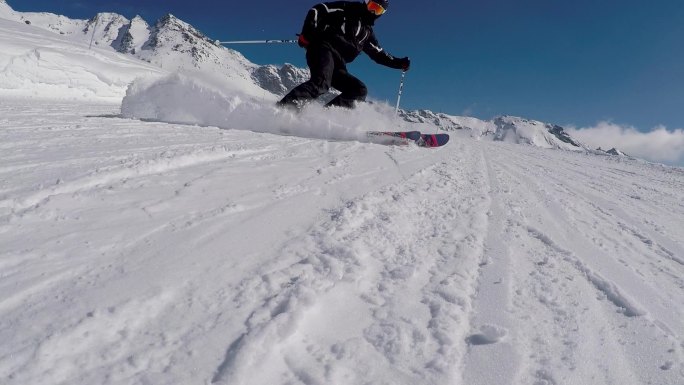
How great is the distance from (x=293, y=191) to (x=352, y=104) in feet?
13.2

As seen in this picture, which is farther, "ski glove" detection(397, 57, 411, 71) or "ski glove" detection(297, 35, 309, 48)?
"ski glove" detection(397, 57, 411, 71)

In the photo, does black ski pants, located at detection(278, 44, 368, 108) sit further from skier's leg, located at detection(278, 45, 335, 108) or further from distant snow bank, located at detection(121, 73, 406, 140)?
distant snow bank, located at detection(121, 73, 406, 140)

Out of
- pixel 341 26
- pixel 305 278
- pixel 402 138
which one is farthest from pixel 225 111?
pixel 305 278

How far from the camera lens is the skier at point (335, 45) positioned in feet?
18.5

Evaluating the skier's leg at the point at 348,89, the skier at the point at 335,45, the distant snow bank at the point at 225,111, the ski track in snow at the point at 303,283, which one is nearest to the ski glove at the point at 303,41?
the skier at the point at 335,45

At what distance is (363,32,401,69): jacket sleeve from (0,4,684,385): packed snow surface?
4.10 m

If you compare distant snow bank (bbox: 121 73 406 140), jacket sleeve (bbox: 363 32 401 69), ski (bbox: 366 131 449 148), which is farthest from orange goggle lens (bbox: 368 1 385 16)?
ski (bbox: 366 131 449 148)

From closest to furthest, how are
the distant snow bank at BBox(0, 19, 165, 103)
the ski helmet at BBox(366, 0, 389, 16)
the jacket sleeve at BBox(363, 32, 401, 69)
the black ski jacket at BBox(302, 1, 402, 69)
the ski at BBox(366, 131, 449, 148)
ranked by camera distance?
the ski at BBox(366, 131, 449, 148) < the black ski jacket at BBox(302, 1, 402, 69) < the ski helmet at BBox(366, 0, 389, 16) < the jacket sleeve at BBox(363, 32, 401, 69) < the distant snow bank at BBox(0, 19, 165, 103)

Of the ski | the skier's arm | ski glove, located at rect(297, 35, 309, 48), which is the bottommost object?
the ski

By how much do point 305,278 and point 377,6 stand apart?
5.53 m

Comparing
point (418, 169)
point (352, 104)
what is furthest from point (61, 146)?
point (352, 104)

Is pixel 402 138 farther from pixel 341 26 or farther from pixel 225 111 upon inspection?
pixel 225 111

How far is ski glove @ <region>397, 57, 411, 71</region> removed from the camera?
6.87m

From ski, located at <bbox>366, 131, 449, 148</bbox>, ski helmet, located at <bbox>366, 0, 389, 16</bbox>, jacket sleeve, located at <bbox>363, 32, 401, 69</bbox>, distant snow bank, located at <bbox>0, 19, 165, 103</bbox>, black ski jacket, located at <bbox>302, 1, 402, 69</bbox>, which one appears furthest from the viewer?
distant snow bank, located at <bbox>0, 19, 165, 103</bbox>
